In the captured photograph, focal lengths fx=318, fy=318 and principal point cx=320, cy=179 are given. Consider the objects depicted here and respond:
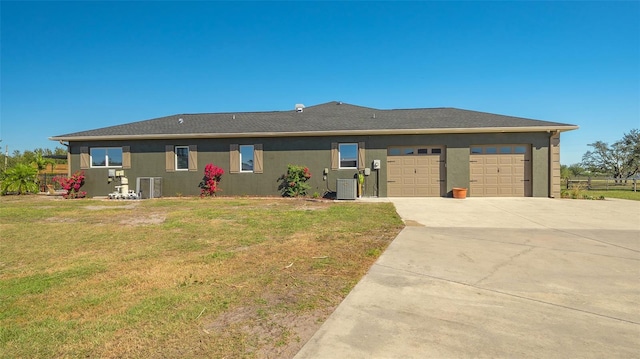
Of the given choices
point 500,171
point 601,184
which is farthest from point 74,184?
point 601,184

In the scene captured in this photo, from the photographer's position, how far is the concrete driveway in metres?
2.23

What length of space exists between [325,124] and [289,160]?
2.36m

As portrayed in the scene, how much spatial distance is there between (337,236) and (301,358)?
3861 millimetres

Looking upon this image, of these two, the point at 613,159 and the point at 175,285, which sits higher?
the point at 613,159

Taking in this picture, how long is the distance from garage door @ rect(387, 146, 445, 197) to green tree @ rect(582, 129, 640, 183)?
103 ft

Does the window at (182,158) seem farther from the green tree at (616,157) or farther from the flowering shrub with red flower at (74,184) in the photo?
the green tree at (616,157)

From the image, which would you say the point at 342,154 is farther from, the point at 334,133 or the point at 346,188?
the point at 346,188

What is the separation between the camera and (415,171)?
545 inches

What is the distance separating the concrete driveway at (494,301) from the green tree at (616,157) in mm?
A: 37782

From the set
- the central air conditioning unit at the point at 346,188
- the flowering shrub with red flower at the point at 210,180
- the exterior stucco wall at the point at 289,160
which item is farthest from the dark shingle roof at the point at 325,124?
the central air conditioning unit at the point at 346,188

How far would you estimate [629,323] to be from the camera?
101 inches

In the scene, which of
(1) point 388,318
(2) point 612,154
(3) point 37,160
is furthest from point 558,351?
(2) point 612,154

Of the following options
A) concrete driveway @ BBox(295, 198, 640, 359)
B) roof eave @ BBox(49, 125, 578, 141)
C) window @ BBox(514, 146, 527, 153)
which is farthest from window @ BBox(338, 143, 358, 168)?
concrete driveway @ BBox(295, 198, 640, 359)

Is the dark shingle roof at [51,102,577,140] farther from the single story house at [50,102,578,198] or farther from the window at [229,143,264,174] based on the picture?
the window at [229,143,264,174]
